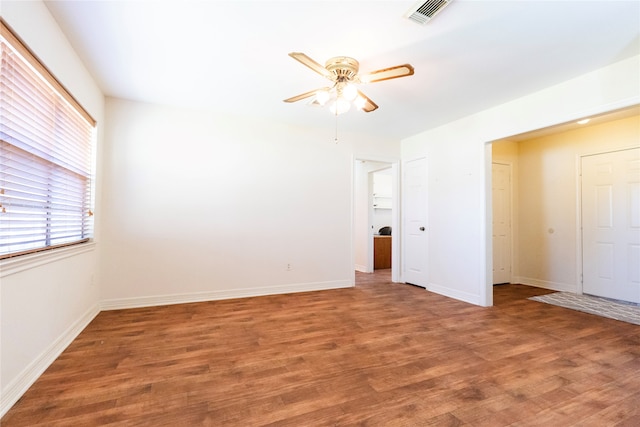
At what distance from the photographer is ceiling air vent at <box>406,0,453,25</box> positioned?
1854mm

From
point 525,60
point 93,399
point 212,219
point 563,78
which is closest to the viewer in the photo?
point 93,399

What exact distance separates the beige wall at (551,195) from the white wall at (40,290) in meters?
5.80

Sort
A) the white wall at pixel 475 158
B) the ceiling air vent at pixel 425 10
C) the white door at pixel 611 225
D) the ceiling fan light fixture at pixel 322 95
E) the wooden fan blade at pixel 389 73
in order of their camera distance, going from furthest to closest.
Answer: the white door at pixel 611 225
the white wall at pixel 475 158
the ceiling fan light fixture at pixel 322 95
the wooden fan blade at pixel 389 73
the ceiling air vent at pixel 425 10

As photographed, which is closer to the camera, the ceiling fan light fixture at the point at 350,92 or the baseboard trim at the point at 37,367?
the baseboard trim at the point at 37,367

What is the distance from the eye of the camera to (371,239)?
600 cm

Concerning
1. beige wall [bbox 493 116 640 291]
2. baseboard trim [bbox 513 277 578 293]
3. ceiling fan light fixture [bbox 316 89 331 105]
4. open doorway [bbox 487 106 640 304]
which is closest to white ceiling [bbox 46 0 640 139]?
ceiling fan light fixture [bbox 316 89 331 105]

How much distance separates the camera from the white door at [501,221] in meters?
5.09

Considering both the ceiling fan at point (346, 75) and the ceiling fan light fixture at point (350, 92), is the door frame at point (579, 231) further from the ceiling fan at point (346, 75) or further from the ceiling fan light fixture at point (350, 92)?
the ceiling fan light fixture at point (350, 92)

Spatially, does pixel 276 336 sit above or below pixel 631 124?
below

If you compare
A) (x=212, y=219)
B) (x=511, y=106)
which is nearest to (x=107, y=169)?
(x=212, y=219)

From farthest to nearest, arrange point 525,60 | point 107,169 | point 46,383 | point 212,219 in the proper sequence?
1. point 212,219
2. point 107,169
3. point 525,60
4. point 46,383

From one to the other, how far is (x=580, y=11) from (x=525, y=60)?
61 cm

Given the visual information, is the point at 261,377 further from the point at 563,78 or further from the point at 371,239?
the point at 371,239

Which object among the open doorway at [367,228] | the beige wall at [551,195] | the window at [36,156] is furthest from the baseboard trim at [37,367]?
the beige wall at [551,195]
